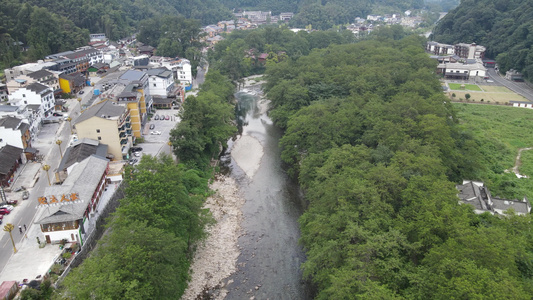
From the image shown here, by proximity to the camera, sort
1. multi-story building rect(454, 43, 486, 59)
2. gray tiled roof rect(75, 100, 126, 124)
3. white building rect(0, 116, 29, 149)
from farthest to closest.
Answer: multi-story building rect(454, 43, 486, 59)
gray tiled roof rect(75, 100, 126, 124)
white building rect(0, 116, 29, 149)

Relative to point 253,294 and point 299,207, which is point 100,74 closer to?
point 299,207

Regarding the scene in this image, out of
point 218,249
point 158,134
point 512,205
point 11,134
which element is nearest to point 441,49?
point 512,205

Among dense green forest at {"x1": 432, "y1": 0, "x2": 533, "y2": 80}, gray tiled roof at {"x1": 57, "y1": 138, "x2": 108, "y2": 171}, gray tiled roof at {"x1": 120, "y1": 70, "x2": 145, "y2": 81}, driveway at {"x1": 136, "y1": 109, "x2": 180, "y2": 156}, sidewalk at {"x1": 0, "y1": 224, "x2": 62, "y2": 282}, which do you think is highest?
dense green forest at {"x1": 432, "y1": 0, "x2": 533, "y2": 80}

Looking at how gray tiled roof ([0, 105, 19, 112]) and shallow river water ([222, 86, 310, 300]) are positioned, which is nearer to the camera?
shallow river water ([222, 86, 310, 300])

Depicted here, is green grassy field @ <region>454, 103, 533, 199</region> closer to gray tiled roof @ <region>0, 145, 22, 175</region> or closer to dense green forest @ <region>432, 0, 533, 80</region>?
dense green forest @ <region>432, 0, 533, 80</region>

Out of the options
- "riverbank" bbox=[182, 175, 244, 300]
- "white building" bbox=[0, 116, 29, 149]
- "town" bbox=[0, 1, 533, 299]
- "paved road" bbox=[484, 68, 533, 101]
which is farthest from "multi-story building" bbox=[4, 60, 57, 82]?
"paved road" bbox=[484, 68, 533, 101]

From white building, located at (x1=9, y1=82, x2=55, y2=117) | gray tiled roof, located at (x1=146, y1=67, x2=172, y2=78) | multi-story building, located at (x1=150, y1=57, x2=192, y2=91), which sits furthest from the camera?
multi-story building, located at (x1=150, y1=57, x2=192, y2=91)

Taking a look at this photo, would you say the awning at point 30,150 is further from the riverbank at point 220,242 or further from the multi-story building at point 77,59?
the multi-story building at point 77,59
